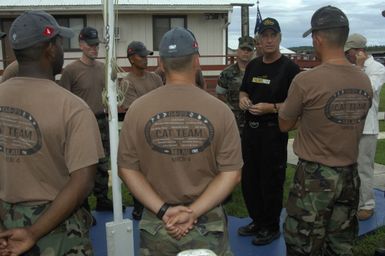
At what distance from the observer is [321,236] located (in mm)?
2918

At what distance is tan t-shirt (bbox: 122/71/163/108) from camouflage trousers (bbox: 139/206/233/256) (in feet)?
8.49

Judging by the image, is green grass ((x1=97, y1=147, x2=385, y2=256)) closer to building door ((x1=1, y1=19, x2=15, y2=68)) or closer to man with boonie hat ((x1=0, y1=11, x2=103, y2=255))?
man with boonie hat ((x1=0, y1=11, x2=103, y2=255))

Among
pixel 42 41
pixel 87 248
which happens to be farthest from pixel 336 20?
pixel 87 248

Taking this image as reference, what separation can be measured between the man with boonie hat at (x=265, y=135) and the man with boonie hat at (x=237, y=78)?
849 mm

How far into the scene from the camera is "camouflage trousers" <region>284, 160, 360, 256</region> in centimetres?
285

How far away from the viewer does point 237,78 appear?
4.94 m

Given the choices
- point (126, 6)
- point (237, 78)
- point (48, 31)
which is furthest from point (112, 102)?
point (126, 6)

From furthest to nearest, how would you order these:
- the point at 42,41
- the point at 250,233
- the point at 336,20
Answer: the point at 250,233 < the point at 336,20 < the point at 42,41

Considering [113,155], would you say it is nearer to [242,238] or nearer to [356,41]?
[242,238]

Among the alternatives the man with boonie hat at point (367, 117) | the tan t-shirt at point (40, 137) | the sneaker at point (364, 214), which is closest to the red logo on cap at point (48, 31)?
the tan t-shirt at point (40, 137)

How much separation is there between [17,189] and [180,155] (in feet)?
2.57

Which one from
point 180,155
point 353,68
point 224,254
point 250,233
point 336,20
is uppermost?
point 336,20

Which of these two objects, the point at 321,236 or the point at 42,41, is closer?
the point at 42,41

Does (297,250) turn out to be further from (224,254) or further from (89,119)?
(89,119)
